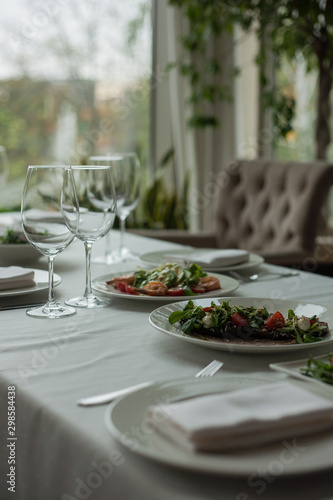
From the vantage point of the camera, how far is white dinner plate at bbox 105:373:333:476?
1.70 ft

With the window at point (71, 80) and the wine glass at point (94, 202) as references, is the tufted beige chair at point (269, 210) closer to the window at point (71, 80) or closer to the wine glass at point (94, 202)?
the wine glass at point (94, 202)

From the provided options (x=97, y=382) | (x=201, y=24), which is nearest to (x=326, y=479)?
(x=97, y=382)

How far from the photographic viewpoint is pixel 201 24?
134 inches

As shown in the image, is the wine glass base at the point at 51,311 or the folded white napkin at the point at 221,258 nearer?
the wine glass base at the point at 51,311

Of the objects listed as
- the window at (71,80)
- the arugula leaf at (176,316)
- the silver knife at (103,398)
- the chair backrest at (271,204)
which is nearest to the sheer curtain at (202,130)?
the window at (71,80)

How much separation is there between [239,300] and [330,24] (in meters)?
2.42

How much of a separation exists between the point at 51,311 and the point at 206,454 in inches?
23.4

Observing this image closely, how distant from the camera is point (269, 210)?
8.41 ft

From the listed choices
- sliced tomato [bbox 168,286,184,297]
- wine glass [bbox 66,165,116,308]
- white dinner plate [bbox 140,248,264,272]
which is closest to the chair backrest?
white dinner plate [bbox 140,248,264,272]

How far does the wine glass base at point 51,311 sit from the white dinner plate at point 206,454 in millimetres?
416

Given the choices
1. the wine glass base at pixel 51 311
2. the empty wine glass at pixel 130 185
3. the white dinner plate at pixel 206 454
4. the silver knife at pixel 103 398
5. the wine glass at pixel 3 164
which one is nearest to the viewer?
the white dinner plate at pixel 206 454

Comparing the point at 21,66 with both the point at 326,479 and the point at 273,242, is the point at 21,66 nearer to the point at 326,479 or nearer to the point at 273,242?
the point at 273,242

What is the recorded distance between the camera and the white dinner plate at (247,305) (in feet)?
2.69

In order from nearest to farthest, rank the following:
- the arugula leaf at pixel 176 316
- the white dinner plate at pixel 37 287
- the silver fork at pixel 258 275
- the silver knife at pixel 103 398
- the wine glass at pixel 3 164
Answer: the silver knife at pixel 103 398 → the arugula leaf at pixel 176 316 → the white dinner plate at pixel 37 287 → the silver fork at pixel 258 275 → the wine glass at pixel 3 164
